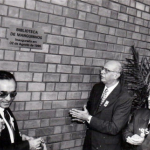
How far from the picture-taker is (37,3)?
2.78 metres

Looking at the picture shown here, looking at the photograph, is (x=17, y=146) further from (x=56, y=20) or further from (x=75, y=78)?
(x=56, y=20)

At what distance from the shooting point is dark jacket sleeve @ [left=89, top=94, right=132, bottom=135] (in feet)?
9.73

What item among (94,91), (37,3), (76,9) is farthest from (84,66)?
(37,3)

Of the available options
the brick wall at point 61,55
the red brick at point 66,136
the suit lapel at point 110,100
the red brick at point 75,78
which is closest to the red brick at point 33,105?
the brick wall at point 61,55

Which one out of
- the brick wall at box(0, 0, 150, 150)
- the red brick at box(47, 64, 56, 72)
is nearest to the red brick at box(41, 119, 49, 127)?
the brick wall at box(0, 0, 150, 150)

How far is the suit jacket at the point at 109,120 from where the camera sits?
117 inches

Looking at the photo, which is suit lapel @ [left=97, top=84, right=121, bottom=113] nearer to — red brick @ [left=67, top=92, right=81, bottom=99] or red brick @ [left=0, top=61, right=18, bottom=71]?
red brick @ [left=67, top=92, right=81, bottom=99]

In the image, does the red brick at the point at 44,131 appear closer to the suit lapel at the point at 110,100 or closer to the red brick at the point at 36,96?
the red brick at the point at 36,96

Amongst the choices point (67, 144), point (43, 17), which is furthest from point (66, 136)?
point (43, 17)

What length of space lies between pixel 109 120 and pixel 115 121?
13cm

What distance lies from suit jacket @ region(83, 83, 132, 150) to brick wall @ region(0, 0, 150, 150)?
0.44m

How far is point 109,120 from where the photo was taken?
10.1ft

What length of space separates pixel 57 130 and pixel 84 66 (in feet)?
3.48

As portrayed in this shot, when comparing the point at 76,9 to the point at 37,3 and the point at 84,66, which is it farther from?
the point at 84,66
